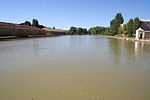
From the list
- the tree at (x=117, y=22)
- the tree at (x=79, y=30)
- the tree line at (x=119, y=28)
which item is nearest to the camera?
the tree line at (x=119, y=28)

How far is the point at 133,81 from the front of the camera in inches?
185

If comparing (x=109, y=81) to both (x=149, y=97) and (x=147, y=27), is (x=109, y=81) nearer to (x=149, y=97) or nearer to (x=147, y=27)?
(x=149, y=97)

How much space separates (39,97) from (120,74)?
3378 millimetres

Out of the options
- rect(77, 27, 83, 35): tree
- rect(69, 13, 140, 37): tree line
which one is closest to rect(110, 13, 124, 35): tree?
rect(69, 13, 140, 37): tree line

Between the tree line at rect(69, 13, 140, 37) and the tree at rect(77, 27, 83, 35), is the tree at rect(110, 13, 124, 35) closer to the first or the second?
the tree line at rect(69, 13, 140, 37)

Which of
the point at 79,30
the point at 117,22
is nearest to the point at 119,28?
the point at 117,22

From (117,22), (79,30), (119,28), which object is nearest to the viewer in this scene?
(119,28)

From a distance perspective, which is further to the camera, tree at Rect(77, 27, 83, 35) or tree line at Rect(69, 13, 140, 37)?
tree at Rect(77, 27, 83, 35)

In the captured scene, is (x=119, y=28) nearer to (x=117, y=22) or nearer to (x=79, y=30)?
(x=117, y=22)

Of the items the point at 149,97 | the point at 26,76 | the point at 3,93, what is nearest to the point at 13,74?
the point at 26,76

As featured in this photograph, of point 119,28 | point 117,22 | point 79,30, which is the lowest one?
point 119,28

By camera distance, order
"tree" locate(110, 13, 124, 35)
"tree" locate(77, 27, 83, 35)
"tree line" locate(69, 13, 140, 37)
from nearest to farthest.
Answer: "tree line" locate(69, 13, 140, 37)
"tree" locate(110, 13, 124, 35)
"tree" locate(77, 27, 83, 35)

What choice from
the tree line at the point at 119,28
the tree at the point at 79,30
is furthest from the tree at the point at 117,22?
the tree at the point at 79,30

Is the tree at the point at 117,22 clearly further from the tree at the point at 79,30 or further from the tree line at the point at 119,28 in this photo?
the tree at the point at 79,30
